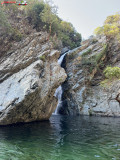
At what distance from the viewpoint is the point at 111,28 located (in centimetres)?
3384

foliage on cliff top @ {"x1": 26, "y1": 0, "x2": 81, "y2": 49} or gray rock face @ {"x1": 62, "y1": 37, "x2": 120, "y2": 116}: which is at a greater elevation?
foliage on cliff top @ {"x1": 26, "y1": 0, "x2": 81, "y2": 49}

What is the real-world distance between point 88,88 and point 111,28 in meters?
18.4

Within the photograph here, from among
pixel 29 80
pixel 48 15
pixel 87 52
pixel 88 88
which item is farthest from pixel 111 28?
pixel 29 80

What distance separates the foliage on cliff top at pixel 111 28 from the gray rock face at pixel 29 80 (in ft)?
→ 64.1

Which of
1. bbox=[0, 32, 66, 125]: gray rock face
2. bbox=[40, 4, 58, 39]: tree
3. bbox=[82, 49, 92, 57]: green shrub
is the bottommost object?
bbox=[0, 32, 66, 125]: gray rock face

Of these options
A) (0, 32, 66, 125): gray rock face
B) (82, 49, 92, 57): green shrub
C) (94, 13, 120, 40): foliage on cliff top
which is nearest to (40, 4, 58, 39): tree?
(0, 32, 66, 125): gray rock face

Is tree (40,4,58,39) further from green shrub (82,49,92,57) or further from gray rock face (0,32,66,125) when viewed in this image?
green shrub (82,49,92,57)

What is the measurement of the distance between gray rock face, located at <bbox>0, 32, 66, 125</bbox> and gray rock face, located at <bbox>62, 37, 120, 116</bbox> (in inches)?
326

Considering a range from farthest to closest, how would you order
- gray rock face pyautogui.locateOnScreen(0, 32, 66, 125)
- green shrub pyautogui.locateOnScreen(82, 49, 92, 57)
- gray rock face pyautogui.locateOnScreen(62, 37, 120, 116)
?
1. green shrub pyautogui.locateOnScreen(82, 49, 92, 57)
2. gray rock face pyautogui.locateOnScreen(62, 37, 120, 116)
3. gray rock face pyautogui.locateOnScreen(0, 32, 66, 125)

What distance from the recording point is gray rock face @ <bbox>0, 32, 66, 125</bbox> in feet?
43.5

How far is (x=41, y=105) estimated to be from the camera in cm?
1622

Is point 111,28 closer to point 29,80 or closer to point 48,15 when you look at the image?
point 48,15

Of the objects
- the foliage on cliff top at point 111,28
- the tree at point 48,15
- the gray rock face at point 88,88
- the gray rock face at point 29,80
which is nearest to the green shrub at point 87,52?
the gray rock face at point 88,88

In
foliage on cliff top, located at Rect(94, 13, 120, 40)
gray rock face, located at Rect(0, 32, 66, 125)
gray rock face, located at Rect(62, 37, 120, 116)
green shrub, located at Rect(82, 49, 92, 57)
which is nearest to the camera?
gray rock face, located at Rect(0, 32, 66, 125)
